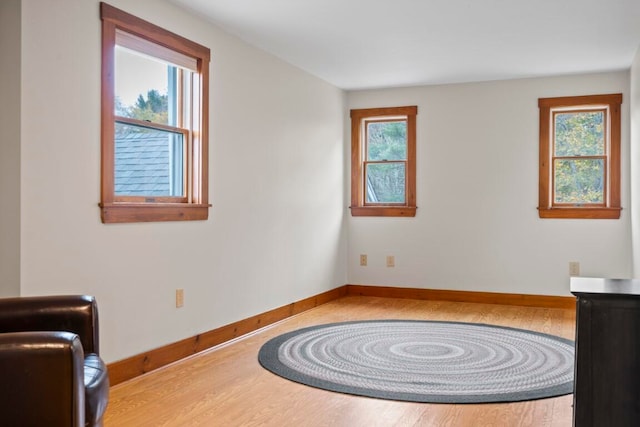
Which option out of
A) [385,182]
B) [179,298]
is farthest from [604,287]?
[385,182]

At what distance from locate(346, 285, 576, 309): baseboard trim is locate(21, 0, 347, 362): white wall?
361 mm

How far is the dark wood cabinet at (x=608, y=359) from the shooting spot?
194 centimetres

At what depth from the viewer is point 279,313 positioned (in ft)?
16.7

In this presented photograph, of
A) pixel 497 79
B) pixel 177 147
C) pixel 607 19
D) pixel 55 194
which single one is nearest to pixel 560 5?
pixel 607 19

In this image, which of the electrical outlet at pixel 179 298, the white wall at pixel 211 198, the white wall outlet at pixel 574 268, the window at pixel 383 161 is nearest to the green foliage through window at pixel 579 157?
the white wall outlet at pixel 574 268

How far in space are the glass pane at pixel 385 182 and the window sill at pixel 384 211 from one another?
0.37ft

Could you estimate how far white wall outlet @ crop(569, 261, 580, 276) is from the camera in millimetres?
5688

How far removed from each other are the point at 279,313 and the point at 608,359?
3397 millimetres

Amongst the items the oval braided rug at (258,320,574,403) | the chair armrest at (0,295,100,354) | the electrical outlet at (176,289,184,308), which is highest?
the chair armrest at (0,295,100,354)

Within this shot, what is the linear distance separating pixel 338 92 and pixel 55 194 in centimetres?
396

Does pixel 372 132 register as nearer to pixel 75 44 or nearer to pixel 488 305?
pixel 488 305

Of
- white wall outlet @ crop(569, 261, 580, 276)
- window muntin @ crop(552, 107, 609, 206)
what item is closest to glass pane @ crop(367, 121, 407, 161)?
window muntin @ crop(552, 107, 609, 206)

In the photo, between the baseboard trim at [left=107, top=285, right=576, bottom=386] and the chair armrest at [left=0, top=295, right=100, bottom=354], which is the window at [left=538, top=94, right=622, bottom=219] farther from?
the chair armrest at [left=0, top=295, right=100, bottom=354]

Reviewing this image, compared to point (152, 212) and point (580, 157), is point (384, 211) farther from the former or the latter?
point (152, 212)
